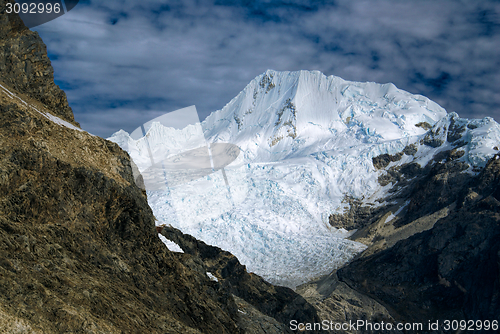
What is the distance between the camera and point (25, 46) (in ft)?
58.6

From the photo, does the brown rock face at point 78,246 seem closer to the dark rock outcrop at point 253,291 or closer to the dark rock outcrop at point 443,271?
the dark rock outcrop at point 253,291

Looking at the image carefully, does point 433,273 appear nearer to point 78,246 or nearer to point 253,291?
point 253,291

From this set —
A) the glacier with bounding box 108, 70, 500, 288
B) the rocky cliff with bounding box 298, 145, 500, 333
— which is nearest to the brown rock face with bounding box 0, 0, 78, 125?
the glacier with bounding box 108, 70, 500, 288

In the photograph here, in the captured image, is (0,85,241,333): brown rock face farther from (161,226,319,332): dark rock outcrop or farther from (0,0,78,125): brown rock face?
(161,226,319,332): dark rock outcrop

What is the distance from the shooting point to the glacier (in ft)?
281

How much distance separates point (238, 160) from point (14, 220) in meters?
138

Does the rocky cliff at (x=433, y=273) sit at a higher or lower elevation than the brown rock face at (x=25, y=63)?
lower

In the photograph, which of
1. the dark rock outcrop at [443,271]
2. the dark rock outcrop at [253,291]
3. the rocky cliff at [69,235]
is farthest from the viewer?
the dark rock outcrop at [443,271]

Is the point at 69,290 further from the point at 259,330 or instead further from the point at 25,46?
the point at 259,330

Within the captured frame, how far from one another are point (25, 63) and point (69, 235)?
34.8 feet

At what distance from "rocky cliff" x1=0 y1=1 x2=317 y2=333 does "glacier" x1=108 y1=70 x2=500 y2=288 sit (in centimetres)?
2711

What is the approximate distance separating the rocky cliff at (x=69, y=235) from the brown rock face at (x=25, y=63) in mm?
46

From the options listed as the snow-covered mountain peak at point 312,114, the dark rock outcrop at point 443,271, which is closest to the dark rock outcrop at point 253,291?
the dark rock outcrop at point 443,271

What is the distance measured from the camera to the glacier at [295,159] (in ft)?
281
